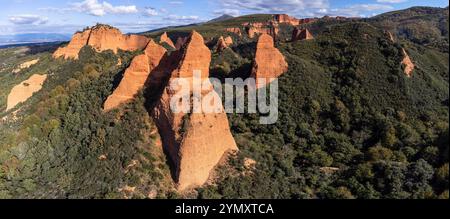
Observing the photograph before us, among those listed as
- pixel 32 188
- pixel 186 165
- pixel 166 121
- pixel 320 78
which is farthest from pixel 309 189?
pixel 32 188

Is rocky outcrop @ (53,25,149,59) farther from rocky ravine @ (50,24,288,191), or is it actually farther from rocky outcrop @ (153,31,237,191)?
rocky outcrop @ (153,31,237,191)

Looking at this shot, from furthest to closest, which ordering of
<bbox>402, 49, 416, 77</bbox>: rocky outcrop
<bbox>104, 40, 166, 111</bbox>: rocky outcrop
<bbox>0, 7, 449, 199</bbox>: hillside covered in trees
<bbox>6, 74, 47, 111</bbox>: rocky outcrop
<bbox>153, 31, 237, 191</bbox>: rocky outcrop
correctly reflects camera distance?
<bbox>6, 74, 47, 111</bbox>: rocky outcrop, <bbox>402, 49, 416, 77</bbox>: rocky outcrop, <bbox>104, 40, 166, 111</bbox>: rocky outcrop, <bbox>0, 7, 449, 199</bbox>: hillside covered in trees, <bbox>153, 31, 237, 191</bbox>: rocky outcrop

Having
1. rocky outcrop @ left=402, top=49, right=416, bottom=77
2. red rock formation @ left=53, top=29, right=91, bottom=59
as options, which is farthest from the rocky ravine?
rocky outcrop @ left=402, top=49, right=416, bottom=77

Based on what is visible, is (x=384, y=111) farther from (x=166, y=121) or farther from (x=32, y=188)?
(x=32, y=188)

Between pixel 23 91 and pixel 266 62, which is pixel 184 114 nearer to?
pixel 266 62

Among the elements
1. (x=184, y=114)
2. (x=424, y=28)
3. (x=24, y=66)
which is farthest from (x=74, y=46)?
(x=424, y=28)

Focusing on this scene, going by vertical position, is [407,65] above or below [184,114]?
above
